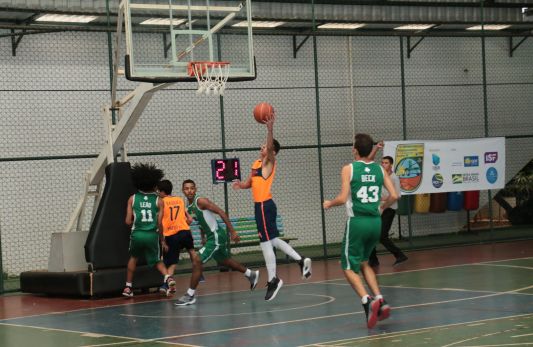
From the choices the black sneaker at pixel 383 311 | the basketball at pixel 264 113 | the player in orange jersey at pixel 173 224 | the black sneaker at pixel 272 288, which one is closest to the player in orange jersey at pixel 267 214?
the black sneaker at pixel 272 288

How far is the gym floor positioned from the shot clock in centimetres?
217

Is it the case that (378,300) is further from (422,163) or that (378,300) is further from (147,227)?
(422,163)

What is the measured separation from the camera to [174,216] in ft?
49.9

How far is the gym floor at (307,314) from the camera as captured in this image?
10.1 meters

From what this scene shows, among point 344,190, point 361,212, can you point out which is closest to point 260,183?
point 361,212

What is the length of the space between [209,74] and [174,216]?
2.19 m

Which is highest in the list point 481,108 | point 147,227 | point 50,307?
point 481,108

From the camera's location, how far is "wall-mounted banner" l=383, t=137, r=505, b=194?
2112 centimetres

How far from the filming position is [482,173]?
22156 mm

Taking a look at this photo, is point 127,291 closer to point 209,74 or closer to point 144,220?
point 144,220

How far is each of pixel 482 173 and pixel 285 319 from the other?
11.4 m

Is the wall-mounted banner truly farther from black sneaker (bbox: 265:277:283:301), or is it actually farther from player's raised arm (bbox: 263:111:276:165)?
black sneaker (bbox: 265:277:283:301)

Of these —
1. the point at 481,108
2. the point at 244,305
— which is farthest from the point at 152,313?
the point at 481,108

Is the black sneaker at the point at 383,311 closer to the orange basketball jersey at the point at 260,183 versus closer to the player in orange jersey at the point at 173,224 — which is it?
the orange basketball jersey at the point at 260,183
